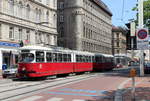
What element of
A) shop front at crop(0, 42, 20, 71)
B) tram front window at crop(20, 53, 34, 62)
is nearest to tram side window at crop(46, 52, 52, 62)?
tram front window at crop(20, 53, 34, 62)

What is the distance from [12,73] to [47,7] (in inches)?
1003

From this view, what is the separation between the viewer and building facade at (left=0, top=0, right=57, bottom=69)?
40.7 meters

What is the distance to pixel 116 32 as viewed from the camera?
12262 centimetres

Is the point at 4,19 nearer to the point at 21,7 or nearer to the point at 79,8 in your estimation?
the point at 21,7

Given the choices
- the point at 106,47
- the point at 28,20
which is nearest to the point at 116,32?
the point at 106,47

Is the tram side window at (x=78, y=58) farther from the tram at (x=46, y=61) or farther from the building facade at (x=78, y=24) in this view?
the building facade at (x=78, y=24)

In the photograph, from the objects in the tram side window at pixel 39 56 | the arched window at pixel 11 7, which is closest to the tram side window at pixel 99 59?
the arched window at pixel 11 7

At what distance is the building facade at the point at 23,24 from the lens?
40688 mm

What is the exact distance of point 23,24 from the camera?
44.9 meters

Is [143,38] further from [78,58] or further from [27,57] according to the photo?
[78,58]

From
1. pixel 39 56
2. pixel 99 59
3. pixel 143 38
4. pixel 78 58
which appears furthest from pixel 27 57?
pixel 99 59

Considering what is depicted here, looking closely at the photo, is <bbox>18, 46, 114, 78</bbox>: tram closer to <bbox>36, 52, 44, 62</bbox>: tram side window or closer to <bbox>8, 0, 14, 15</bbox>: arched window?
<bbox>36, 52, 44, 62</bbox>: tram side window

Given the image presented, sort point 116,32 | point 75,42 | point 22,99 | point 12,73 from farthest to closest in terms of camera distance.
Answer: point 116,32 < point 75,42 < point 12,73 < point 22,99

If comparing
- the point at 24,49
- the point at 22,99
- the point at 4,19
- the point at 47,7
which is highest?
the point at 47,7
